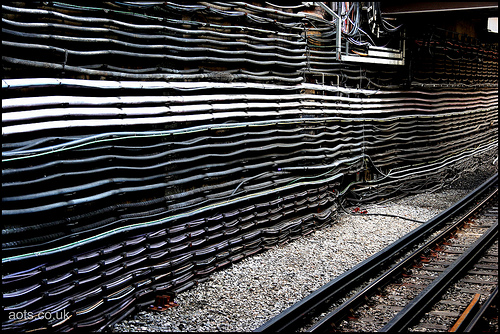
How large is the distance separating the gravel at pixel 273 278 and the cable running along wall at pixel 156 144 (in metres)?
0.27

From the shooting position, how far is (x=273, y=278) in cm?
778

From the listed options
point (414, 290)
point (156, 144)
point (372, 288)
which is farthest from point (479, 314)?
point (156, 144)

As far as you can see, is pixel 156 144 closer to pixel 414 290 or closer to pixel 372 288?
pixel 372 288

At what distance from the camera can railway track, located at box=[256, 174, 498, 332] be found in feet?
20.1

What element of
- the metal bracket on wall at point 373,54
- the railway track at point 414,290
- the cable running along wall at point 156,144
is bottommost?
the railway track at point 414,290

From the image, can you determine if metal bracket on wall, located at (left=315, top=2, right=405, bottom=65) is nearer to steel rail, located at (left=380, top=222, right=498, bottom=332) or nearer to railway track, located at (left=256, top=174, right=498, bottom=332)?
railway track, located at (left=256, top=174, right=498, bottom=332)

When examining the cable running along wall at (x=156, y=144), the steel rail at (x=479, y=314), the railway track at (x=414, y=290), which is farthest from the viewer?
the railway track at (x=414, y=290)

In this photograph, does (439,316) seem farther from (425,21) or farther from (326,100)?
(425,21)

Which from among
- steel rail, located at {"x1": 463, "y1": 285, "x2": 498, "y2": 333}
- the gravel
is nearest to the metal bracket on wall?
the gravel

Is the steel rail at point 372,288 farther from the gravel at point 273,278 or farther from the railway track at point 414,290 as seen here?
the gravel at point 273,278

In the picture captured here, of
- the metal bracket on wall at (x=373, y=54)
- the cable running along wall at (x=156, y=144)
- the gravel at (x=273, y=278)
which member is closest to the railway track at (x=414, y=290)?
the gravel at (x=273, y=278)

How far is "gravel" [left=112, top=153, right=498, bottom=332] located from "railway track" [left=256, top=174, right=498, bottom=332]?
0.40m

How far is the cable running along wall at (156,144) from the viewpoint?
5422mm

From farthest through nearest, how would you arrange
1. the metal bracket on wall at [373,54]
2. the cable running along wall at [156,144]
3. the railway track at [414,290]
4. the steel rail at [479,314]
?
the metal bracket on wall at [373,54]
the railway track at [414,290]
the steel rail at [479,314]
the cable running along wall at [156,144]
